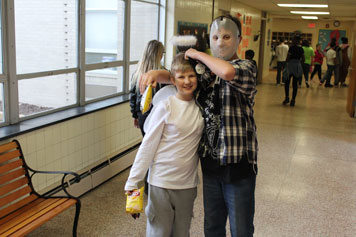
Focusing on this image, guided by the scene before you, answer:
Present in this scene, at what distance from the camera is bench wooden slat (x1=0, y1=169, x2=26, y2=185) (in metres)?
2.54

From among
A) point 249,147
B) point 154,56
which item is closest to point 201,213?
point 154,56

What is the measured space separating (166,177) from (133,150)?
2.71m

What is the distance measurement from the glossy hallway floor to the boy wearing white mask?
119 centimetres

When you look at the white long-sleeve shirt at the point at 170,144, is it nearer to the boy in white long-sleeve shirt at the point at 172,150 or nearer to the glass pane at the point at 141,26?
the boy in white long-sleeve shirt at the point at 172,150

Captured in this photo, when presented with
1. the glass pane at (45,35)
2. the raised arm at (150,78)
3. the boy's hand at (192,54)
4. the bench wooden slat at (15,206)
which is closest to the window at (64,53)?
the glass pane at (45,35)

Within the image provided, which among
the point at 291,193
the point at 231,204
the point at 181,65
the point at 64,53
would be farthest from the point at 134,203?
the point at 291,193

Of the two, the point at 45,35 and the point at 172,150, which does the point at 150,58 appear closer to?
the point at 45,35

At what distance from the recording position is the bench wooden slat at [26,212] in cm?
238

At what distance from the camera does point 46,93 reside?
11.4 feet

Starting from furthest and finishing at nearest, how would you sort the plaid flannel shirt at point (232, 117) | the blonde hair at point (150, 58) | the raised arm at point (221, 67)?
1. the blonde hair at point (150, 58)
2. the plaid flannel shirt at point (232, 117)
3. the raised arm at point (221, 67)

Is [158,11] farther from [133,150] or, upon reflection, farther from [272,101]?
[272,101]

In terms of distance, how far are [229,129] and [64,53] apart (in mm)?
2404

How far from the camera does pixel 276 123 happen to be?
23.6 feet

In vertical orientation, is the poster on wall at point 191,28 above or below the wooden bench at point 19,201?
above
